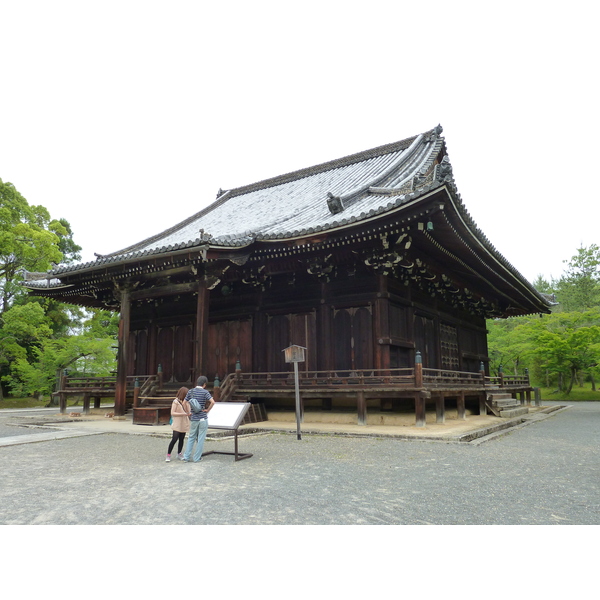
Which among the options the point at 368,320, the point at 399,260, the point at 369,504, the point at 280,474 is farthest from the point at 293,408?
the point at 369,504

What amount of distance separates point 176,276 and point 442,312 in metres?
9.59

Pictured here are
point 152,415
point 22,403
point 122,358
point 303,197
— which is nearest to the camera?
point 152,415

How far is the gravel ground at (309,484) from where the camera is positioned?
4.52 metres

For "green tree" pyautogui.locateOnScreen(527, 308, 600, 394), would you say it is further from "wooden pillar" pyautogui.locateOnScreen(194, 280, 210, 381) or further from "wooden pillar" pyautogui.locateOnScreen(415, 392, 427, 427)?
"wooden pillar" pyautogui.locateOnScreen(194, 280, 210, 381)

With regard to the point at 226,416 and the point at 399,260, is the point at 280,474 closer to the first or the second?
the point at 226,416

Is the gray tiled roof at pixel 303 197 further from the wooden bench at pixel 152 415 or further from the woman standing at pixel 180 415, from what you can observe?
the woman standing at pixel 180 415

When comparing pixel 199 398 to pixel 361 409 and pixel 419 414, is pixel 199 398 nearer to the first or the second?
pixel 361 409

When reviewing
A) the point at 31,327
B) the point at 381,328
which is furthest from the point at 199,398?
the point at 31,327

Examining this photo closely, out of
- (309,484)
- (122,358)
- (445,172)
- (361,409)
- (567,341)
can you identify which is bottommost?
(309,484)

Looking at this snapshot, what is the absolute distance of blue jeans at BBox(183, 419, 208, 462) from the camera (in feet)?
24.8

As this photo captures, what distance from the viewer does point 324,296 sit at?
559 inches

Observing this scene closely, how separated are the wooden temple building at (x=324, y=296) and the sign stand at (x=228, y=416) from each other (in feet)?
14.7

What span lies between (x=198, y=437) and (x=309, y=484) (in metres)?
2.57

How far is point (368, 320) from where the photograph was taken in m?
13.5
